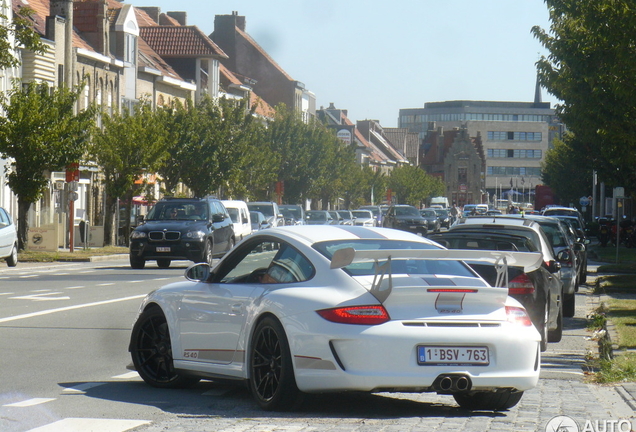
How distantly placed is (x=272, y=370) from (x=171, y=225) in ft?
76.1

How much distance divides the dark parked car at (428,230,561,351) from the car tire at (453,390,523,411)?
3741 millimetres

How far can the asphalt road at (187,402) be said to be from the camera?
765 centimetres

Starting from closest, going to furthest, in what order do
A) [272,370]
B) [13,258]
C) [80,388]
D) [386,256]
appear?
[386,256]
[272,370]
[80,388]
[13,258]

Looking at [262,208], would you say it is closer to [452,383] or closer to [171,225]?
[171,225]

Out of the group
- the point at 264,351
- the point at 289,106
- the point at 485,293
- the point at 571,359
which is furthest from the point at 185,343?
the point at 289,106

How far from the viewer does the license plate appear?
305 inches

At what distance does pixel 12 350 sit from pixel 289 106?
98.9 meters

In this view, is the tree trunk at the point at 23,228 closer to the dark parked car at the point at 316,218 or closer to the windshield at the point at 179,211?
the windshield at the point at 179,211

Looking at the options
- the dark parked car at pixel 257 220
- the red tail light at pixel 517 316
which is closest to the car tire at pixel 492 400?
the red tail light at pixel 517 316

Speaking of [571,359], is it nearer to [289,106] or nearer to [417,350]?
[417,350]

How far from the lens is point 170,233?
30.8 m

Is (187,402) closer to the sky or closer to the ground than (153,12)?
closer to the ground

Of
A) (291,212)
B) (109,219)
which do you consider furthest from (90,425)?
(291,212)

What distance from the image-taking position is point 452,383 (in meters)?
7.79
